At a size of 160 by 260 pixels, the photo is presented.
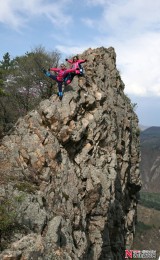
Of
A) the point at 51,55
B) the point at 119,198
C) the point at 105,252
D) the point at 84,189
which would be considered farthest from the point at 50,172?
the point at 51,55

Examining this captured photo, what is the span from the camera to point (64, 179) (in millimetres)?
22250

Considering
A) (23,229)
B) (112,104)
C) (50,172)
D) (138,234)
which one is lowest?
(138,234)

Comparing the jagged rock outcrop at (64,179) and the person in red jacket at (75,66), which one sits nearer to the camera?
the jagged rock outcrop at (64,179)

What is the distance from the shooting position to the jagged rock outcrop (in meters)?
15.8

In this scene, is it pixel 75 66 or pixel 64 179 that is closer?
pixel 64 179

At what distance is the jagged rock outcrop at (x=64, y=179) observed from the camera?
15818mm

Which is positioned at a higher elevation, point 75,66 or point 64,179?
point 75,66

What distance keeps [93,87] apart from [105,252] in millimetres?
14724

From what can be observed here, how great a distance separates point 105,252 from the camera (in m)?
27.6

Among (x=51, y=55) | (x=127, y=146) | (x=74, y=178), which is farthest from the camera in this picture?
(x=51, y=55)

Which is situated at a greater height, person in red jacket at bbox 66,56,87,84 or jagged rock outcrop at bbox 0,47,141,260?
person in red jacket at bbox 66,56,87,84

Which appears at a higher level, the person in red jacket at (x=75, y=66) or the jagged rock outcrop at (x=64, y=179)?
the person in red jacket at (x=75, y=66)

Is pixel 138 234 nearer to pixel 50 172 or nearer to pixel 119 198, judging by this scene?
pixel 119 198

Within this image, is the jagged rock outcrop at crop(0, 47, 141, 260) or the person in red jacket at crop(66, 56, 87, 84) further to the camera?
the person in red jacket at crop(66, 56, 87, 84)
